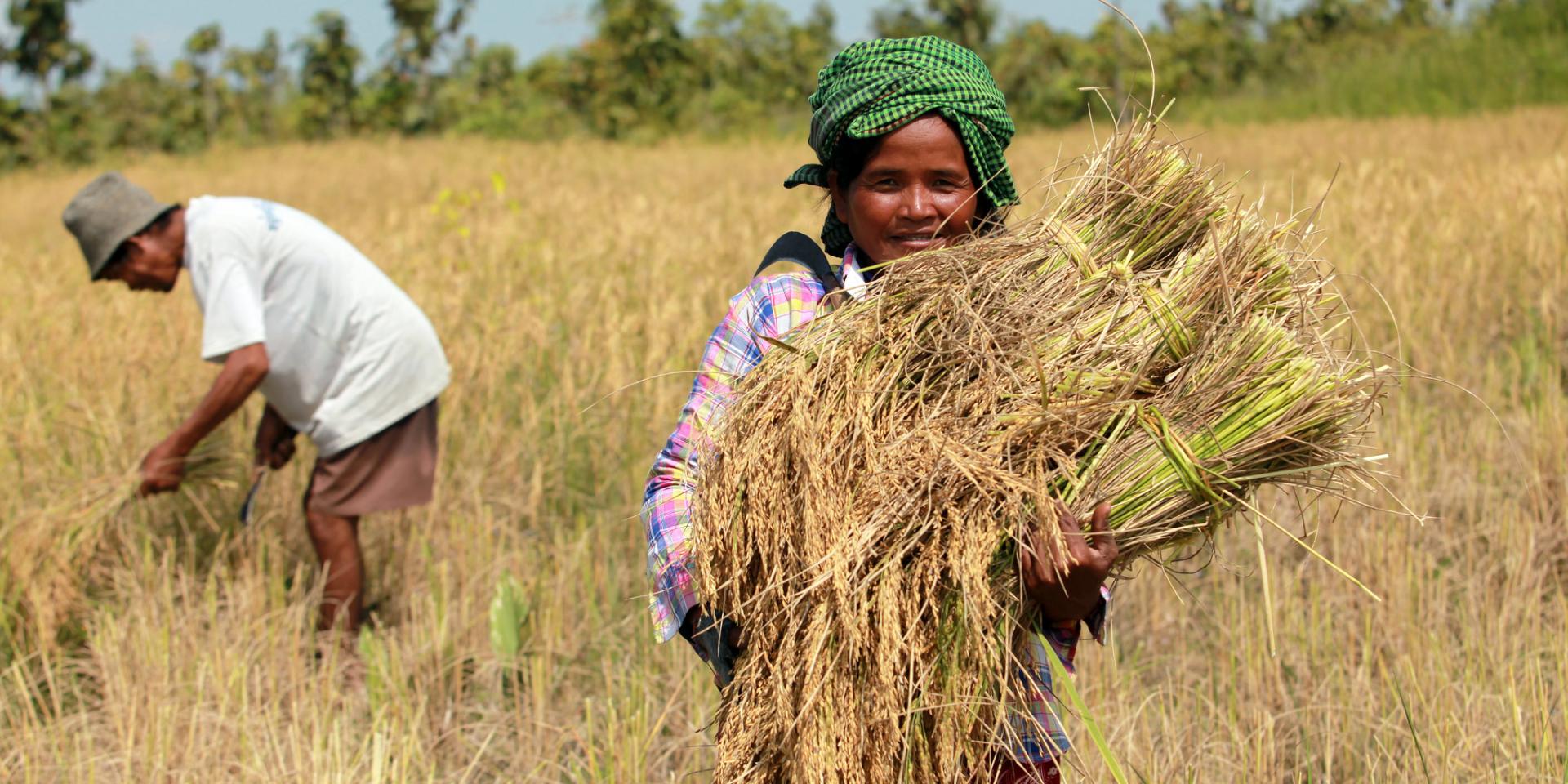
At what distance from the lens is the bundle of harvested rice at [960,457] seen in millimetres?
1195

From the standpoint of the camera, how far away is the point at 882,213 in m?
1.47

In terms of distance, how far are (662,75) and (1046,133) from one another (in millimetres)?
9954

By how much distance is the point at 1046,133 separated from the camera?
1864 cm

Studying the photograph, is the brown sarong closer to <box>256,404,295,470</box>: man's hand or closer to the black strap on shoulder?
<box>256,404,295,470</box>: man's hand

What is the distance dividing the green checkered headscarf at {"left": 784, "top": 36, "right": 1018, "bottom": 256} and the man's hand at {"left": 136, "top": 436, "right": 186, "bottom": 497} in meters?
2.34

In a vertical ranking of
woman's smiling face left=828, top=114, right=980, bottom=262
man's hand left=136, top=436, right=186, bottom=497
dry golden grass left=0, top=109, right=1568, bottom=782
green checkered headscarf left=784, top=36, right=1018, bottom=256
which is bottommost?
dry golden grass left=0, top=109, right=1568, bottom=782

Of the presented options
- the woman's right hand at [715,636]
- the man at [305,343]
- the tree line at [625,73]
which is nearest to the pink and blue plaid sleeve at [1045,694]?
the woman's right hand at [715,636]

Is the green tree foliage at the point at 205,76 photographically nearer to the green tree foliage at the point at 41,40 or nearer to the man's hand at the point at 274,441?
the green tree foliage at the point at 41,40

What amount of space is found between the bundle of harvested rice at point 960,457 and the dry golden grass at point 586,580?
21 cm

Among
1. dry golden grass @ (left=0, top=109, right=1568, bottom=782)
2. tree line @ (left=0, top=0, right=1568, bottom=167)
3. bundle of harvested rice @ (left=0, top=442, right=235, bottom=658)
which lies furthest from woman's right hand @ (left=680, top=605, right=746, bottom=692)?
tree line @ (left=0, top=0, right=1568, bottom=167)

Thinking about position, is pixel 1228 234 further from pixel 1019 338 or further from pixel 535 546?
pixel 535 546

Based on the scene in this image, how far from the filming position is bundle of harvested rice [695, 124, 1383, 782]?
1.20 meters

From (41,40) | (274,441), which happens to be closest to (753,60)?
(41,40)

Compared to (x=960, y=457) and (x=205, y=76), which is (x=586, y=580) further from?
(x=205, y=76)
